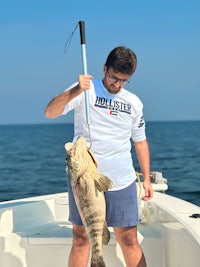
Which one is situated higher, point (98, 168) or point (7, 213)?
point (98, 168)

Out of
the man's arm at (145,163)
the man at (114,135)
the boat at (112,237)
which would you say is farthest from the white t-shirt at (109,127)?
the boat at (112,237)

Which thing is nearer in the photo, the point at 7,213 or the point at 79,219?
the point at 79,219

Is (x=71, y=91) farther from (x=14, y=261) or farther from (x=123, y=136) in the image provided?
(x=14, y=261)

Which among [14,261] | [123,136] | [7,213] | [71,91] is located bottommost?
[14,261]

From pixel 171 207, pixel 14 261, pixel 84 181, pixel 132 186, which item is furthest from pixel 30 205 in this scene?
pixel 84 181

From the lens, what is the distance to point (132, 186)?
387 centimetres

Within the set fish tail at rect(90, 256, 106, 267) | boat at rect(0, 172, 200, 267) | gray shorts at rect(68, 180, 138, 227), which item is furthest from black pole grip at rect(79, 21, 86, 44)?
boat at rect(0, 172, 200, 267)

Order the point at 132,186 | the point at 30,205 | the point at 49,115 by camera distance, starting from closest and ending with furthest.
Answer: the point at 49,115
the point at 132,186
the point at 30,205

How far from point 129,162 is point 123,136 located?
0.21 metres

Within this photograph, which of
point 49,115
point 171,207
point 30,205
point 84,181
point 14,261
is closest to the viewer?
point 84,181

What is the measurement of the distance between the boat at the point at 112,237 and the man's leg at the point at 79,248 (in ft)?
2.23

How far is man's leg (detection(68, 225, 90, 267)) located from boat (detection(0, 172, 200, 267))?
679mm

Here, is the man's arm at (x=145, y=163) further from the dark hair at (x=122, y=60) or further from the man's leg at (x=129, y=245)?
the dark hair at (x=122, y=60)

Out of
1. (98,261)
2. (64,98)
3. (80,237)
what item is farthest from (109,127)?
(98,261)
